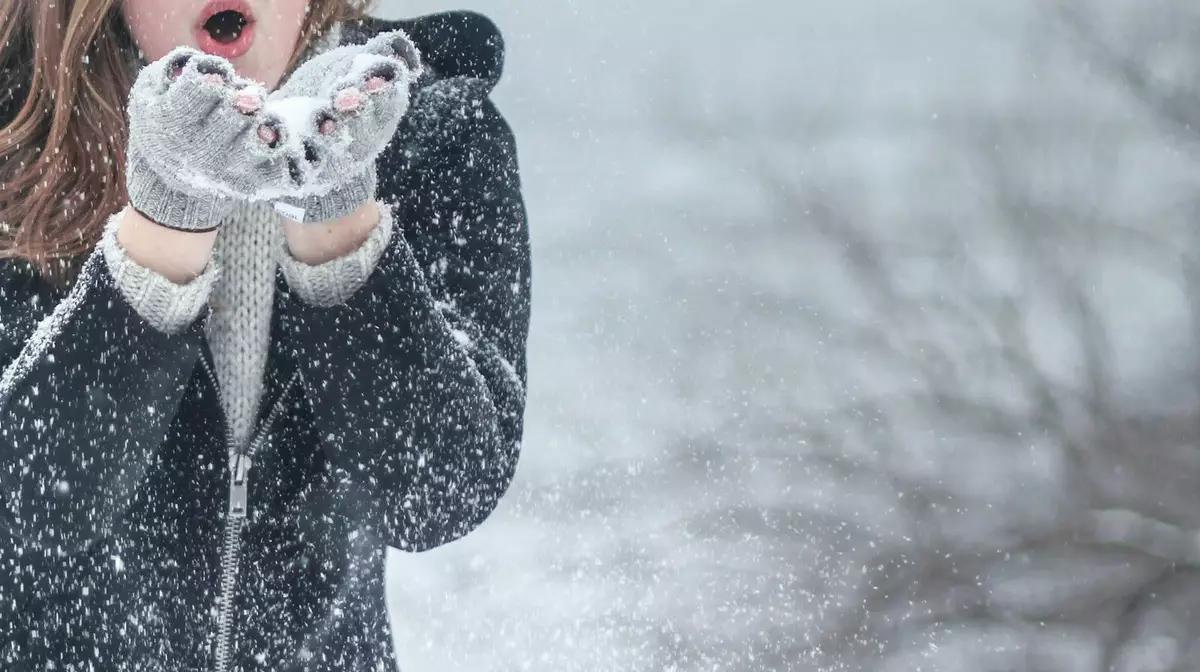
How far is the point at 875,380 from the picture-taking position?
426 cm

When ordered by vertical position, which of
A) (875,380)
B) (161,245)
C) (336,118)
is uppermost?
(875,380)

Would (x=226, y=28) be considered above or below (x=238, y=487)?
above

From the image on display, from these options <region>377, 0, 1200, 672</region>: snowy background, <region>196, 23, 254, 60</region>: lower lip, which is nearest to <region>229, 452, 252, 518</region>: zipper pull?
<region>196, 23, 254, 60</region>: lower lip

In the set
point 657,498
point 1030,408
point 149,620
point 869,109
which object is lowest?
point 657,498

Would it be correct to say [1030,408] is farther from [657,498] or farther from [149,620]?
[149,620]

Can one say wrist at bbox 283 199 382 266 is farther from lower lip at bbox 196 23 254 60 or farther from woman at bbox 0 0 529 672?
lower lip at bbox 196 23 254 60

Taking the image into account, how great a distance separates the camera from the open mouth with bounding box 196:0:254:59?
2.48 ft

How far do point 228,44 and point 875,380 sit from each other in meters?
3.72

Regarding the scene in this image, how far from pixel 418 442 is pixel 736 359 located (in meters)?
4.09

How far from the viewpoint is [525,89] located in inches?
283

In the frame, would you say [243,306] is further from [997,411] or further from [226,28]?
[997,411]

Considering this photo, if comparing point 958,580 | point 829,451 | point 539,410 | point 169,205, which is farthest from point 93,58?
point 539,410

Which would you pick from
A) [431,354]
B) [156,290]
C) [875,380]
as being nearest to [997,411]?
[875,380]

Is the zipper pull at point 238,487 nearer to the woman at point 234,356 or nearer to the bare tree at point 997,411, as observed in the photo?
the woman at point 234,356
